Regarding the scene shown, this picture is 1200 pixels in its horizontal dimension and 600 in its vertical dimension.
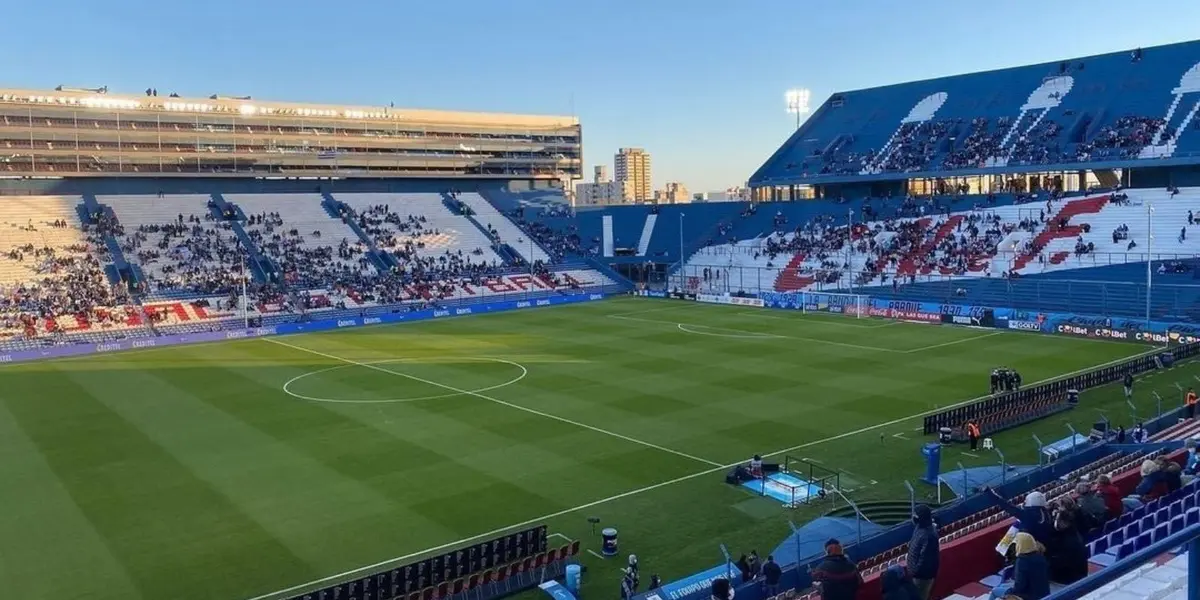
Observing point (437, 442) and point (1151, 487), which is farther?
point (437, 442)

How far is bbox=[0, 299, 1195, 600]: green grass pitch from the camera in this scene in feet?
58.7

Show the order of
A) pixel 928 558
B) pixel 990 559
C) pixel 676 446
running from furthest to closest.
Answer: pixel 676 446, pixel 990 559, pixel 928 558

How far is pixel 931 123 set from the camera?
2980 inches

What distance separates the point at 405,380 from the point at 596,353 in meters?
9.60

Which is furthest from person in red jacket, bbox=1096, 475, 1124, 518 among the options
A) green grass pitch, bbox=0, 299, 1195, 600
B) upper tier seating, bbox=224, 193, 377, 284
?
upper tier seating, bbox=224, 193, 377, 284

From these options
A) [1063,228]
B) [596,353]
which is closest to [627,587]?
[596,353]

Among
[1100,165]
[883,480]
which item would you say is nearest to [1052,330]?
[1100,165]

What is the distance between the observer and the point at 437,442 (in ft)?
83.9

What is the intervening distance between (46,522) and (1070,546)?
19.8 meters

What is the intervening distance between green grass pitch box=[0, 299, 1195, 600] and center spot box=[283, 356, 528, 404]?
18 cm

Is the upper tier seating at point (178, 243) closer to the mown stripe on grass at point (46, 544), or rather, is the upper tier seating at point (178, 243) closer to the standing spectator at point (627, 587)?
the mown stripe on grass at point (46, 544)

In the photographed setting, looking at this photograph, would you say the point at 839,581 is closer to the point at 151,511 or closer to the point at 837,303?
the point at 151,511

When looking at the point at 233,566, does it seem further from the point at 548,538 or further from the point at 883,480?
the point at 883,480

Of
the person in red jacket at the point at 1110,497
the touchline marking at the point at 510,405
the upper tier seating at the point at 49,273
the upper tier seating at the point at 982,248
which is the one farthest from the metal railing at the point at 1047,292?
the upper tier seating at the point at 49,273
